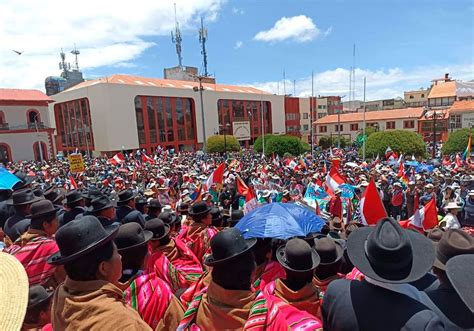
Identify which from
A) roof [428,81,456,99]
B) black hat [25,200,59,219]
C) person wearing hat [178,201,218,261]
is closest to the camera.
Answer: black hat [25,200,59,219]

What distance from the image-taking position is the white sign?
5262 centimetres

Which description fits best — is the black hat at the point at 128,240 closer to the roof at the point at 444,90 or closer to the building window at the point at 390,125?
the building window at the point at 390,125

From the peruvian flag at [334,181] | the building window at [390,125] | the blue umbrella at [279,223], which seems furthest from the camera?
the building window at [390,125]

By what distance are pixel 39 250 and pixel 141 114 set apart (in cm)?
4480

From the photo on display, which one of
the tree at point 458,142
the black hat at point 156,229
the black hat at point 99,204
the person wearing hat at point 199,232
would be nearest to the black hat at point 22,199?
the black hat at point 99,204

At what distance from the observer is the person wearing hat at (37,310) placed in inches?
91.5

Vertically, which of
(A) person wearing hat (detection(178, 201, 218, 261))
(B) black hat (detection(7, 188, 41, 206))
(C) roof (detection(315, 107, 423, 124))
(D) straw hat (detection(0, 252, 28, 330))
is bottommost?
(A) person wearing hat (detection(178, 201, 218, 261))

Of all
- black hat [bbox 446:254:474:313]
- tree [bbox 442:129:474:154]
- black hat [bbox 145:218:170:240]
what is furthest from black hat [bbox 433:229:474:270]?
tree [bbox 442:129:474:154]

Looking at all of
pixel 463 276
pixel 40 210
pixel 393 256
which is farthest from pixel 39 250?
pixel 463 276

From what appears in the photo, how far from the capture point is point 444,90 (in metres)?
58.2

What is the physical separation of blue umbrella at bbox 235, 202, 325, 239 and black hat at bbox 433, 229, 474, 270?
1646 millimetres

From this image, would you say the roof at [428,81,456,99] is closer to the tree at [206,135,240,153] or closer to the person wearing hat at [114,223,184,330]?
the tree at [206,135,240,153]

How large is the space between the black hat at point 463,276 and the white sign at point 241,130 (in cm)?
5086

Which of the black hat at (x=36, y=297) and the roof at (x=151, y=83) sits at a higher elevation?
the roof at (x=151, y=83)
